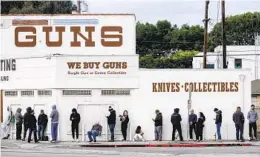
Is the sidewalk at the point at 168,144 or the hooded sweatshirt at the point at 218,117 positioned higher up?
the hooded sweatshirt at the point at 218,117

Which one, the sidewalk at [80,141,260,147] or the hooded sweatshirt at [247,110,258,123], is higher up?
the hooded sweatshirt at [247,110,258,123]

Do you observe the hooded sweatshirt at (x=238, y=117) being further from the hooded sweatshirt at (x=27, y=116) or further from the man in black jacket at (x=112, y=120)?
the hooded sweatshirt at (x=27, y=116)

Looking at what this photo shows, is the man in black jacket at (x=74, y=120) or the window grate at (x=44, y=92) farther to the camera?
the window grate at (x=44, y=92)

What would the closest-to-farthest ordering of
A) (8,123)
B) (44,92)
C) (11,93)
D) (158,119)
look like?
(158,119), (44,92), (8,123), (11,93)

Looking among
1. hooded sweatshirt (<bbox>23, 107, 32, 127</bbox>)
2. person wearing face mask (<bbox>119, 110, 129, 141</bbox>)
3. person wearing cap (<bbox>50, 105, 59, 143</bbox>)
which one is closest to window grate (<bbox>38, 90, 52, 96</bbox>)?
person wearing cap (<bbox>50, 105, 59, 143</bbox>)

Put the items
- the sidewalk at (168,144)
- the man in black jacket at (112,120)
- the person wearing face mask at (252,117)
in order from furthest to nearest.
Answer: the person wearing face mask at (252,117) < the man in black jacket at (112,120) < the sidewalk at (168,144)

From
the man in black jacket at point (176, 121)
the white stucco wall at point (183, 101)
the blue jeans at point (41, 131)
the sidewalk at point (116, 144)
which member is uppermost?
the white stucco wall at point (183, 101)

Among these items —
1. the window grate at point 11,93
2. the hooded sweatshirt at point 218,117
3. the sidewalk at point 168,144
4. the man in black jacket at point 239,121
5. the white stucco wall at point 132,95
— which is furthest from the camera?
the window grate at point 11,93

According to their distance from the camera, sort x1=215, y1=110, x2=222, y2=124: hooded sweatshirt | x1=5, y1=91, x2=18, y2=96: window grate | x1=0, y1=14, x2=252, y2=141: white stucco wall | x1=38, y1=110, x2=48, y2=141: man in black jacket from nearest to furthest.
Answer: x1=38, y1=110, x2=48, y2=141: man in black jacket → x1=215, y1=110, x2=222, y2=124: hooded sweatshirt → x1=0, y1=14, x2=252, y2=141: white stucco wall → x1=5, y1=91, x2=18, y2=96: window grate

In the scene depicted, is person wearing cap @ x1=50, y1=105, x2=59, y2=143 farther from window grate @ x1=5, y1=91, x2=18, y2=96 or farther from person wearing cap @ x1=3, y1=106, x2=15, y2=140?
window grate @ x1=5, y1=91, x2=18, y2=96

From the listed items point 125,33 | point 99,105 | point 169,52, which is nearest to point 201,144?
point 99,105

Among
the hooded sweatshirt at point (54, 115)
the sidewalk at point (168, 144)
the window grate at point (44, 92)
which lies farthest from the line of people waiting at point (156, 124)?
the window grate at point (44, 92)

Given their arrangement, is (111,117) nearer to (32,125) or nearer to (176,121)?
(176,121)

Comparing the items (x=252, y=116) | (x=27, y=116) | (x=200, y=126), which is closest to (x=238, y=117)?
(x=252, y=116)
